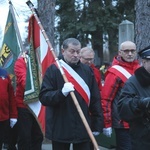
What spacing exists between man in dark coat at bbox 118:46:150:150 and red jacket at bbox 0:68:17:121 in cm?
247

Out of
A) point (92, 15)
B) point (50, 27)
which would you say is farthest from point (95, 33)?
point (50, 27)

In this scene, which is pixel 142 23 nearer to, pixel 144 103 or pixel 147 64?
pixel 147 64

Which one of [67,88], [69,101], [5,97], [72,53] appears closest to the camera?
[67,88]

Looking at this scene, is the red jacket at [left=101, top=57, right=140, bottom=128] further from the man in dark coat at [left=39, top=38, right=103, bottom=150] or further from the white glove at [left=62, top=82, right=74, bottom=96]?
the white glove at [left=62, top=82, right=74, bottom=96]

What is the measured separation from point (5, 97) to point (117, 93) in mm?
1580

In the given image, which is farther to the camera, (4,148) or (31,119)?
(4,148)

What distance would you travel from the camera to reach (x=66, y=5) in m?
25.2

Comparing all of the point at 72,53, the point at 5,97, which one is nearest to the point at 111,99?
the point at 72,53

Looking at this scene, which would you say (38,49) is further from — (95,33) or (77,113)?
(95,33)

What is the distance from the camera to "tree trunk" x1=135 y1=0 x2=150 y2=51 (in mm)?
8023

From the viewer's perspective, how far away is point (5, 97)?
6129 millimetres

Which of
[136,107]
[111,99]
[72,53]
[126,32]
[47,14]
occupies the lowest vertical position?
[136,107]

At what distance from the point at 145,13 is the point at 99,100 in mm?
3281

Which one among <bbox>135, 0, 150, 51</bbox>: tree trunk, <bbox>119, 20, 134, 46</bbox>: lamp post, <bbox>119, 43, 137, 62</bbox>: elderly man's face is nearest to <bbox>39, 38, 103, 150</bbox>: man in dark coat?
<bbox>119, 43, 137, 62</bbox>: elderly man's face
